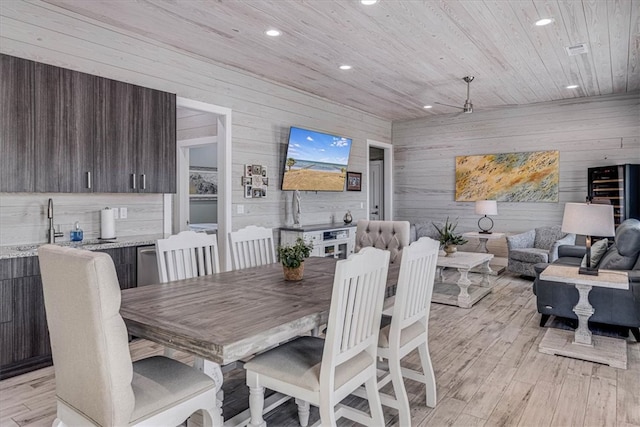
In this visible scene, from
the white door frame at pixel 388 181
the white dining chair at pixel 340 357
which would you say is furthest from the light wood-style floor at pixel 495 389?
the white door frame at pixel 388 181

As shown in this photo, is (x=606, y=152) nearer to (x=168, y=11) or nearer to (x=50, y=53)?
(x=168, y=11)

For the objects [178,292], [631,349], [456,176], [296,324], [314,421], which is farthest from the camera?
[456,176]

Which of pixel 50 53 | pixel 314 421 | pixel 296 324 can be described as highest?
pixel 50 53

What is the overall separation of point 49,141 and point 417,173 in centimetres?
619

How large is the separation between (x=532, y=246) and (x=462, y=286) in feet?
7.72

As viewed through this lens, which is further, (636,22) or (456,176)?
(456,176)

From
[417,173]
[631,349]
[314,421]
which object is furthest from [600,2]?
[417,173]

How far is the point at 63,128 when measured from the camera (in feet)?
10.3

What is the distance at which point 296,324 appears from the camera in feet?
5.79

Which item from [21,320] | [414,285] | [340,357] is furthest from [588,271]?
[21,320]

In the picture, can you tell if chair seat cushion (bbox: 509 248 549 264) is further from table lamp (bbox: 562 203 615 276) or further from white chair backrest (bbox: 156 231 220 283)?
white chair backrest (bbox: 156 231 220 283)

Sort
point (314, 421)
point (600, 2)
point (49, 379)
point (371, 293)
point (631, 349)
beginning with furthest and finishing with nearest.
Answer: point (631, 349) → point (600, 2) → point (49, 379) → point (314, 421) → point (371, 293)

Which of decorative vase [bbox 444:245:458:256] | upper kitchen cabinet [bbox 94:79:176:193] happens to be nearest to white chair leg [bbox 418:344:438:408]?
upper kitchen cabinet [bbox 94:79:176:193]

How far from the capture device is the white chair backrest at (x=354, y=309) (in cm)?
173
